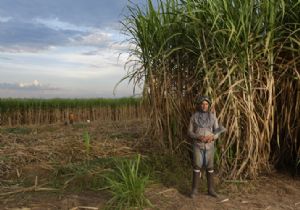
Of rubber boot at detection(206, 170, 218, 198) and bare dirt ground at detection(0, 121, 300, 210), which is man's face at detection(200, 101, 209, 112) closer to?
rubber boot at detection(206, 170, 218, 198)

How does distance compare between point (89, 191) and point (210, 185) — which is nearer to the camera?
point (210, 185)

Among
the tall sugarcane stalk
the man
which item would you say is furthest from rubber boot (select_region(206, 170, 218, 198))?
the tall sugarcane stalk

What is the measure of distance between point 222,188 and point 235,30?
1.88 m

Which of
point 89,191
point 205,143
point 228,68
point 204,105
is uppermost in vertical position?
point 228,68

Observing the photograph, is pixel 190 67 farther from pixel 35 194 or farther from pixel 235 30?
pixel 35 194

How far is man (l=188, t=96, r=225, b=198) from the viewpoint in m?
4.73

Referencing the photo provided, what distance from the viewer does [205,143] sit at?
474 centimetres

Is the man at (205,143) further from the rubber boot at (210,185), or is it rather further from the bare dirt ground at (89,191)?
the bare dirt ground at (89,191)

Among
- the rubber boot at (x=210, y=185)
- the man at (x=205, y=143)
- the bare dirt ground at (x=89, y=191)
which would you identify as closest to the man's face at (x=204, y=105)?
the man at (x=205, y=143)

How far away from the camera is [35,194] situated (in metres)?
4.83

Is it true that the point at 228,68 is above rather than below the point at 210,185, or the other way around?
A: above

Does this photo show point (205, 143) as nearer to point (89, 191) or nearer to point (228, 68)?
point (228, 68)

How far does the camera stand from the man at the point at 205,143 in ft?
15.5

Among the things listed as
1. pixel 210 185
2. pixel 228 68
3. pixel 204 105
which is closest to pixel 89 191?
pixel 210 185
